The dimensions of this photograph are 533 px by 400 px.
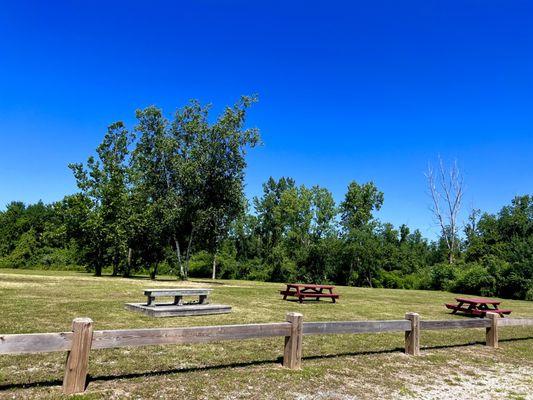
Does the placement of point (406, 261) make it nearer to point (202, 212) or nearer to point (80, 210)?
point (202, 212)

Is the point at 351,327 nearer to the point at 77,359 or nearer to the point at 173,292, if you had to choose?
the point at 77,359

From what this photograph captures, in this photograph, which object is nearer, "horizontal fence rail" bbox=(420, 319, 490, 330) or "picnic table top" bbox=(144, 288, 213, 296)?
"horizontal fence rail" bbox=(420, 319, 490, 330)

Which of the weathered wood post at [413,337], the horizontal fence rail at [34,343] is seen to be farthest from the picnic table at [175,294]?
the horizontal fence rail at [34,343]

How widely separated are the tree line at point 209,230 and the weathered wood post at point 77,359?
22.7m

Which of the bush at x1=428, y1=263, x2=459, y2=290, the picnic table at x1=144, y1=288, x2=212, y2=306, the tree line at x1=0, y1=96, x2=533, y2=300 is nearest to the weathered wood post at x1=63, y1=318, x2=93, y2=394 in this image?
the picnic table at x1=144, y1=288, x2=212, y2=306

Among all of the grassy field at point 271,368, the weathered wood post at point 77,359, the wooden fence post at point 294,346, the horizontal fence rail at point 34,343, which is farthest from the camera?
the wooden fence post at point 294,346

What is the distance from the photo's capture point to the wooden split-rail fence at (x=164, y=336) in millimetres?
4957

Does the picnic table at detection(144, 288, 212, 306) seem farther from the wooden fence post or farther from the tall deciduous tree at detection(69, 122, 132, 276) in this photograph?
the tall deciduous tree at detection(69, 122, 132, 276)

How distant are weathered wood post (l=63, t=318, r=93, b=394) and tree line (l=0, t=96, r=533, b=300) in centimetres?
2269

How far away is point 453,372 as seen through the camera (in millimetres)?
7387

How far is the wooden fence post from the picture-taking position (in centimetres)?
680

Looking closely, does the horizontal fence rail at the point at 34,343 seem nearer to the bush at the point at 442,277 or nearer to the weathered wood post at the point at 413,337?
the weathered wood post at the point at 413,337

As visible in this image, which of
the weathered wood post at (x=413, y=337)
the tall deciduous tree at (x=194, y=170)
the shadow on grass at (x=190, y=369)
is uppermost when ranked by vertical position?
the tall deciduous tree at (x=194, y=170)

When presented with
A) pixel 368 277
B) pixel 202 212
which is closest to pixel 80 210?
pixel 202 212
